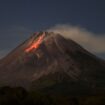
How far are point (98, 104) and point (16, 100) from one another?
127 ft

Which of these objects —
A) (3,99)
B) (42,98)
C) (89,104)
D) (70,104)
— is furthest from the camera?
(89,104)

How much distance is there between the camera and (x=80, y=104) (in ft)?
424

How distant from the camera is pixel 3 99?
10062cm

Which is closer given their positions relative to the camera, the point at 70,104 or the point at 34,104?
the point at 34,104

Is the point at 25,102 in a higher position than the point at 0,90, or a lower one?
lower

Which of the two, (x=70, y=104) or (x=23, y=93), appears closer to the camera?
(x=23, y=93)

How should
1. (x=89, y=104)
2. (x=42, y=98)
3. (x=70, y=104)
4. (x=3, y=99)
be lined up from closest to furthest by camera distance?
(x=3, y=99)
(x=42, y=98)
(x=70, y=104)
(x=89, y=104)

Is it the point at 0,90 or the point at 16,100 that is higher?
the point at 0,90

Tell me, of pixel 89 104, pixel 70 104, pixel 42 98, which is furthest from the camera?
pixel 89 104

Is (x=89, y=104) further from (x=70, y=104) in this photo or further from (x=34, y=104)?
(x=34, y=104)

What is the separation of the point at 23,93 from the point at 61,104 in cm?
1977

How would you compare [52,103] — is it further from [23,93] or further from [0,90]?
[0,90]

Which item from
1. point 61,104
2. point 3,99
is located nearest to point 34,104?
point 3,99

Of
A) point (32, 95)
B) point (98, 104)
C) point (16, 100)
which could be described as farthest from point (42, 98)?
point (98, 104)
